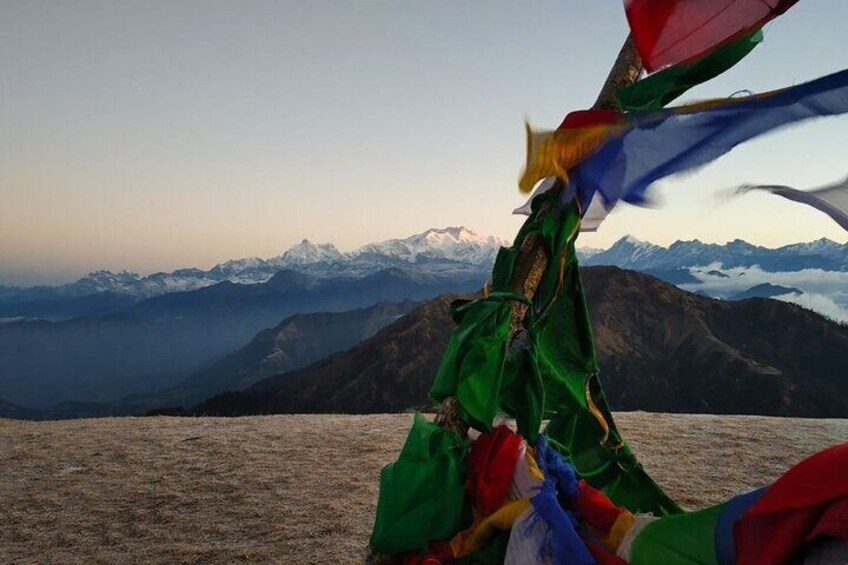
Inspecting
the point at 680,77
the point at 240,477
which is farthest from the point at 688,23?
the point at 240,477

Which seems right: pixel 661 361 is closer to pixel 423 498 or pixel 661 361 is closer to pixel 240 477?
pixel 240 477

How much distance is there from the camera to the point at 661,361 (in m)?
93.9

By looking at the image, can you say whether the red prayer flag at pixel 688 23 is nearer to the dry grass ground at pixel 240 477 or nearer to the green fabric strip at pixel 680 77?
the green fabric strip at pixel 680 77

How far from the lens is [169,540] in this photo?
6152 millimetres

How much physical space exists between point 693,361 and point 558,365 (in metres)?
93.3

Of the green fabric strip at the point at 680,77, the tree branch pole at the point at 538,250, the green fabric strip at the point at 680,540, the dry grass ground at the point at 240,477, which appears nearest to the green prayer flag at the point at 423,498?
the tree branch pole at the point at 538,250

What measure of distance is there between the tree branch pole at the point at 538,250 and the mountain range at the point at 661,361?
69.4 m

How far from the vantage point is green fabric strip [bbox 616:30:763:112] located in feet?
13.2

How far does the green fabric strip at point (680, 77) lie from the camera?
13.2ft

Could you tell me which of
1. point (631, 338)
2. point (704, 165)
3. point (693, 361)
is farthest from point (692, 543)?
point (631, 338)

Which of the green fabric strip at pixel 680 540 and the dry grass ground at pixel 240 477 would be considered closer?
the green fabric strip at pixel 680 540

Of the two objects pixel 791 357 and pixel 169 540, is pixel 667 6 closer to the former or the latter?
pixel 169 540

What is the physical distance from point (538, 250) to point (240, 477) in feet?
18.8

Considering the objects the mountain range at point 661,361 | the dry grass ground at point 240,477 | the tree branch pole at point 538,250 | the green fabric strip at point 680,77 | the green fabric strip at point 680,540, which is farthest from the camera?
the mountain range at point 661,361
